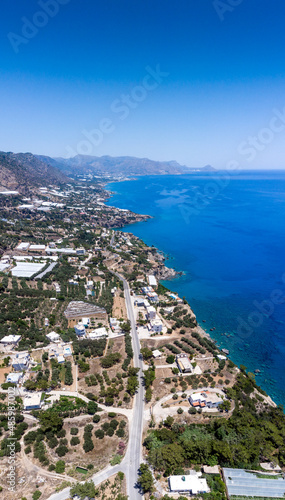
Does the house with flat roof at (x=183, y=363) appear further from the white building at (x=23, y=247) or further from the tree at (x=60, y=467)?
the white building at (x=23, y=247)

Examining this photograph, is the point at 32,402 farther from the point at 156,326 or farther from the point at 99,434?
the point at 156,326

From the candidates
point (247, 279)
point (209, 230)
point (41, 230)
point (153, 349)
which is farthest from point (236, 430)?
point (209, 230)

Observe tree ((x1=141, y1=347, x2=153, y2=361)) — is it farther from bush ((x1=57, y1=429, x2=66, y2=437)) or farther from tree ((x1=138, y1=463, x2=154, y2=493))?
tree ((x1=138, y1=463, x2=154, y2=493))

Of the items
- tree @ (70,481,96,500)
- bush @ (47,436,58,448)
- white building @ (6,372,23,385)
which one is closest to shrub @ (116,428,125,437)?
tree @ (70,481,96,500)

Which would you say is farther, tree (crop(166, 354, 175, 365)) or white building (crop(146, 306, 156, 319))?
white building (crop(146, 306, 156, 319))

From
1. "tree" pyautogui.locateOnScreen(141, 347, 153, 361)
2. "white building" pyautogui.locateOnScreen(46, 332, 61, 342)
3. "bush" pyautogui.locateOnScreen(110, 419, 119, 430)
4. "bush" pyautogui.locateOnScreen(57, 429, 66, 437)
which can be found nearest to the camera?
"bush" pyautogui.locateOnScreen(57, 429, 66, 437)

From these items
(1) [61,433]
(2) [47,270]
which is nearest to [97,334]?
(1) [61,433]

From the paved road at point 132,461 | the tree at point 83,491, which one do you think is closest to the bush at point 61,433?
the paved road at point 132,461

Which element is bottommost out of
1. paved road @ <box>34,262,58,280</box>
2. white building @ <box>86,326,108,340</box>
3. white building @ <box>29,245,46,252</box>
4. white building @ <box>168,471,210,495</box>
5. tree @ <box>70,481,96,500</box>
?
white building @ <box>168,471,210,495</box>
